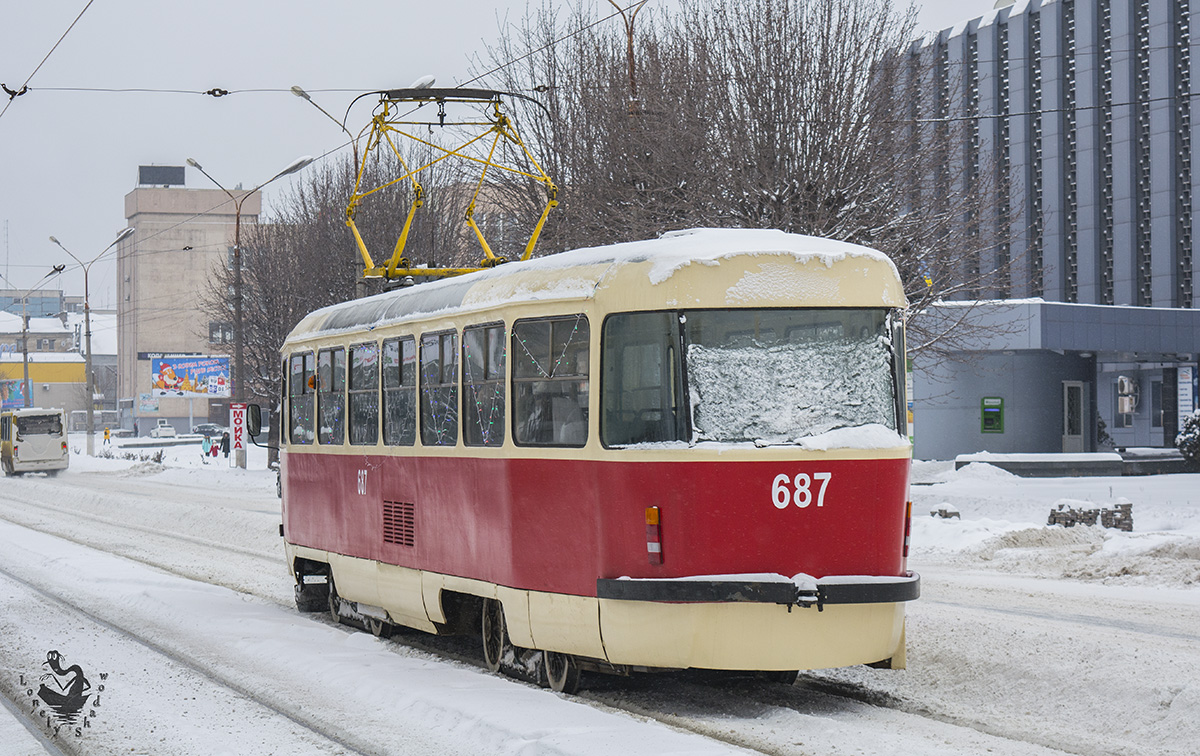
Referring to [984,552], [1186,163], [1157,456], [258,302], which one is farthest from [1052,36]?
[984,552]

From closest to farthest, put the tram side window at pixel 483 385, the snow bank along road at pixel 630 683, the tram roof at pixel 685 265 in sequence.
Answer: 1. the snow bank along road at pixel 630 683
2. the tram roof at pixel 685 265
3. the tram side window at pixel 483 385

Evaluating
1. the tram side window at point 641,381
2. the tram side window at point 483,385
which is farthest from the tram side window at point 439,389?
the tram side window at point 641,381

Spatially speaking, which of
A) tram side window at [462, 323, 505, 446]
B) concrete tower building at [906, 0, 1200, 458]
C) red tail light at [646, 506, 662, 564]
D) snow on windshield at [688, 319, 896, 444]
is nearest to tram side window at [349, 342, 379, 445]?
tram side window at [462, 323, 505, 446]

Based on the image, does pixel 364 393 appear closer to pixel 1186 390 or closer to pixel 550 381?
pixel 550 381

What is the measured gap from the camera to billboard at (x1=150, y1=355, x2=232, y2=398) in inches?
3378

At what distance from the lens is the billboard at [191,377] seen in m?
85.8

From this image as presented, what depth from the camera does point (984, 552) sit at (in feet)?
57.1

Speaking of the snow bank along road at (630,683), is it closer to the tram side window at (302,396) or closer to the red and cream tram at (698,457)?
the red and cream tram at (698,457)

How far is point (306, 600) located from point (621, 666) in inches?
236

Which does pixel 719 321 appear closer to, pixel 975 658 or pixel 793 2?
pixel 975 658

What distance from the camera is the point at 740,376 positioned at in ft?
26.0

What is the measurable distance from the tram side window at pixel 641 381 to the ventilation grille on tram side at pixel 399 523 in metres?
2.77

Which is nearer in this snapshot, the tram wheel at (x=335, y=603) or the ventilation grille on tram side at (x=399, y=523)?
the ventilation grille on tram side at (x=399, y=523)

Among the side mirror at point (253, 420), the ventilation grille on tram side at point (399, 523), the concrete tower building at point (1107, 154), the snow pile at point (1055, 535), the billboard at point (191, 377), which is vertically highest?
the concrete tower building at point (1107, 154)
